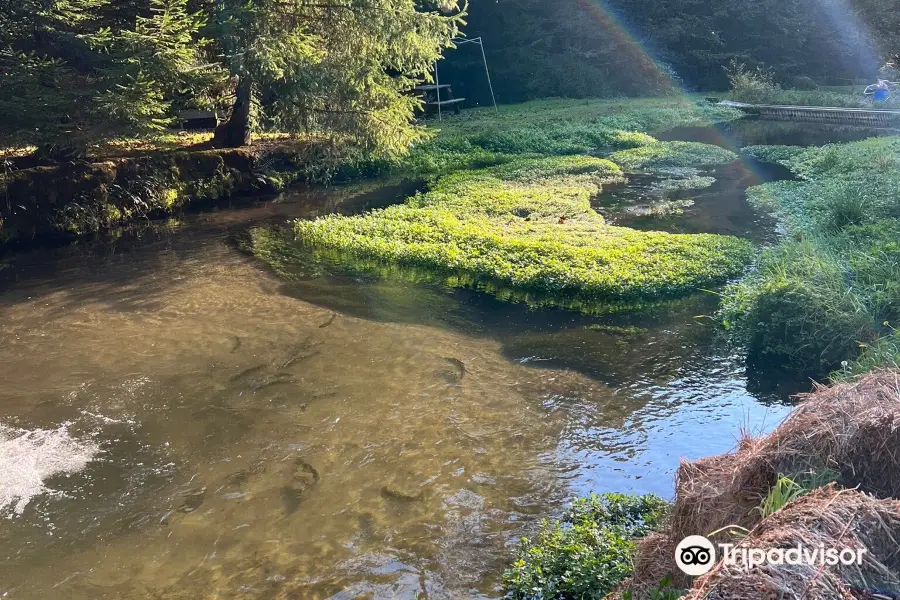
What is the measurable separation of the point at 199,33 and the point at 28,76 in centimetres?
403

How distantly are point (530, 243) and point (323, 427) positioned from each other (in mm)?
6214

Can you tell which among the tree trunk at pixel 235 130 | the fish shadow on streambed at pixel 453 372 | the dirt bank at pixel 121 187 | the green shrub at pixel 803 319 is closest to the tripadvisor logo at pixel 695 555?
the fish shadow on streambed at pixel 453 372

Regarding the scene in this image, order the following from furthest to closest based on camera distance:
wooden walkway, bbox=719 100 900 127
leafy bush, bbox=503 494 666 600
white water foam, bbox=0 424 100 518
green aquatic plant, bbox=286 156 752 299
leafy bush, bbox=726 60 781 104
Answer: leafy bush, bbox=726 60 781 104 < wooden walkway, bbox=719 100 900 127 < green aquatic plant, bbox=286 156 752 299 < white water foam, bbox=0 424 100 518 < leafy bush, bbox=503 494 666 600

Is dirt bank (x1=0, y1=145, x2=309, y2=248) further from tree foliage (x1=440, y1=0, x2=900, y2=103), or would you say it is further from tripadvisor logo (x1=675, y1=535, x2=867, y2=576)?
tree foliage (x1=440, y1=0, x2=900, y2=103)

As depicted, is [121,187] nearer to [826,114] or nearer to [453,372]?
[453,372]

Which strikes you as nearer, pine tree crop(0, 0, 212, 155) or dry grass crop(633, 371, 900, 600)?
dry grass crop(633, 371, 900, 600)

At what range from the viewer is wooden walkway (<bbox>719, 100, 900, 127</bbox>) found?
27.4 metres

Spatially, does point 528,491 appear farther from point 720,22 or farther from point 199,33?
point 720,22

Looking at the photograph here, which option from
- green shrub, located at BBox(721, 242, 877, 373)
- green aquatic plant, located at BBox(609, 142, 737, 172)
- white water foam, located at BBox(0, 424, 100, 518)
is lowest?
white water foam, located at BBox(0, 424, 100, 518)

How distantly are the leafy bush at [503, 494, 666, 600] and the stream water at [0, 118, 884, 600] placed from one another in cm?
27

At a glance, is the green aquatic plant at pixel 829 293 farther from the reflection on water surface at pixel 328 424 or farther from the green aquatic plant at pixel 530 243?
the green aquatic plant at pixel 530 243

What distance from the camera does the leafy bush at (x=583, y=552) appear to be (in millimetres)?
4945

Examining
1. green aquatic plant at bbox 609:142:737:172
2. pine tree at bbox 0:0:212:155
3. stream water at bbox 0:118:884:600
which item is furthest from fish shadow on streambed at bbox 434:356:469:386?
green aquatic plant at bbox 609:142:737:172

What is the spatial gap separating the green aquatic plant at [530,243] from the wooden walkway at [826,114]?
1582 cm
